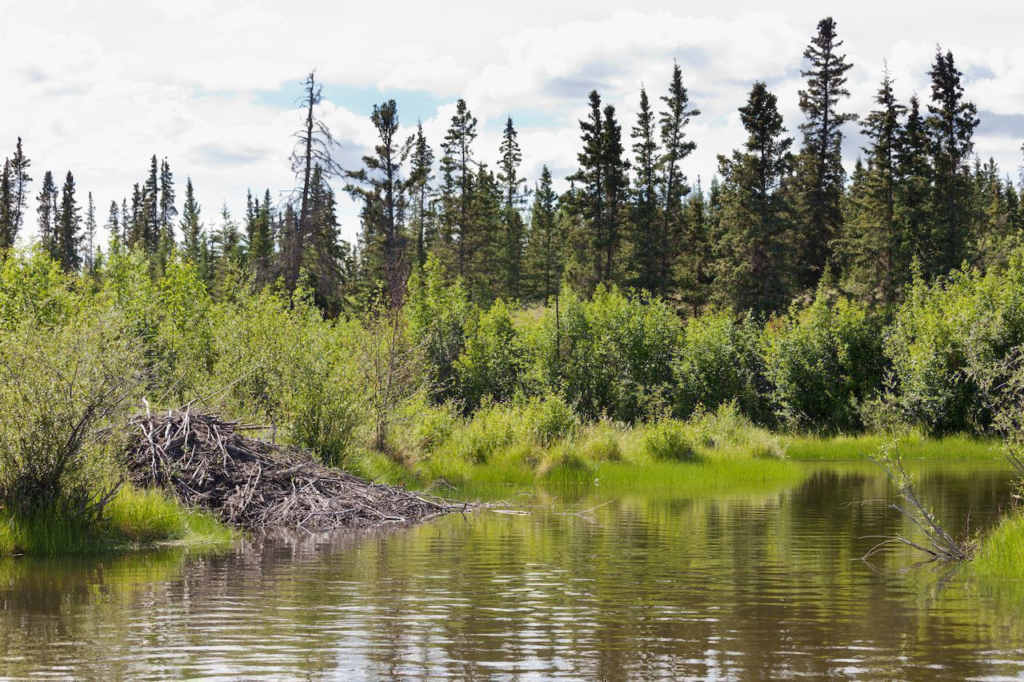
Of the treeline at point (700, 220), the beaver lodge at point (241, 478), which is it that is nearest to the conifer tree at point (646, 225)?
the treeline at point (700, 220)

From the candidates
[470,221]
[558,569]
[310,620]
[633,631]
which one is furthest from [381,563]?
[470,221]

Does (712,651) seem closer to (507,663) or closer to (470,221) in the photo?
(507,663)

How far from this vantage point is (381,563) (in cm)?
1673

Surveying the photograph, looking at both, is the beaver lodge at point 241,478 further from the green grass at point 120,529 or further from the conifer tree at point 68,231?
the conifer tree at point 68,231

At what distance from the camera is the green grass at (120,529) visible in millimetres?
17266

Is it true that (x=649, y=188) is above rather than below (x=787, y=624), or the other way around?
above

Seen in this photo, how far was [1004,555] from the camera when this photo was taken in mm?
15516

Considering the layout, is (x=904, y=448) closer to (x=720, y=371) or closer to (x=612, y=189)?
(x=720, y=371)

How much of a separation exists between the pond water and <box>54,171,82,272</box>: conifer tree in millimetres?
105000

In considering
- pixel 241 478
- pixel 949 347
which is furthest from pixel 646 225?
pixel 241 478

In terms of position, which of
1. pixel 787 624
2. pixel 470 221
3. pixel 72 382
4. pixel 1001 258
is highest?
pixel 470 221

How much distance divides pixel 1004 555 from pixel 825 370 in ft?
131

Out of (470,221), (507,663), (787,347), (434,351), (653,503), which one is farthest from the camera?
(470,221)

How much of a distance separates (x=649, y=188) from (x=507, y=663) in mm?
69662
